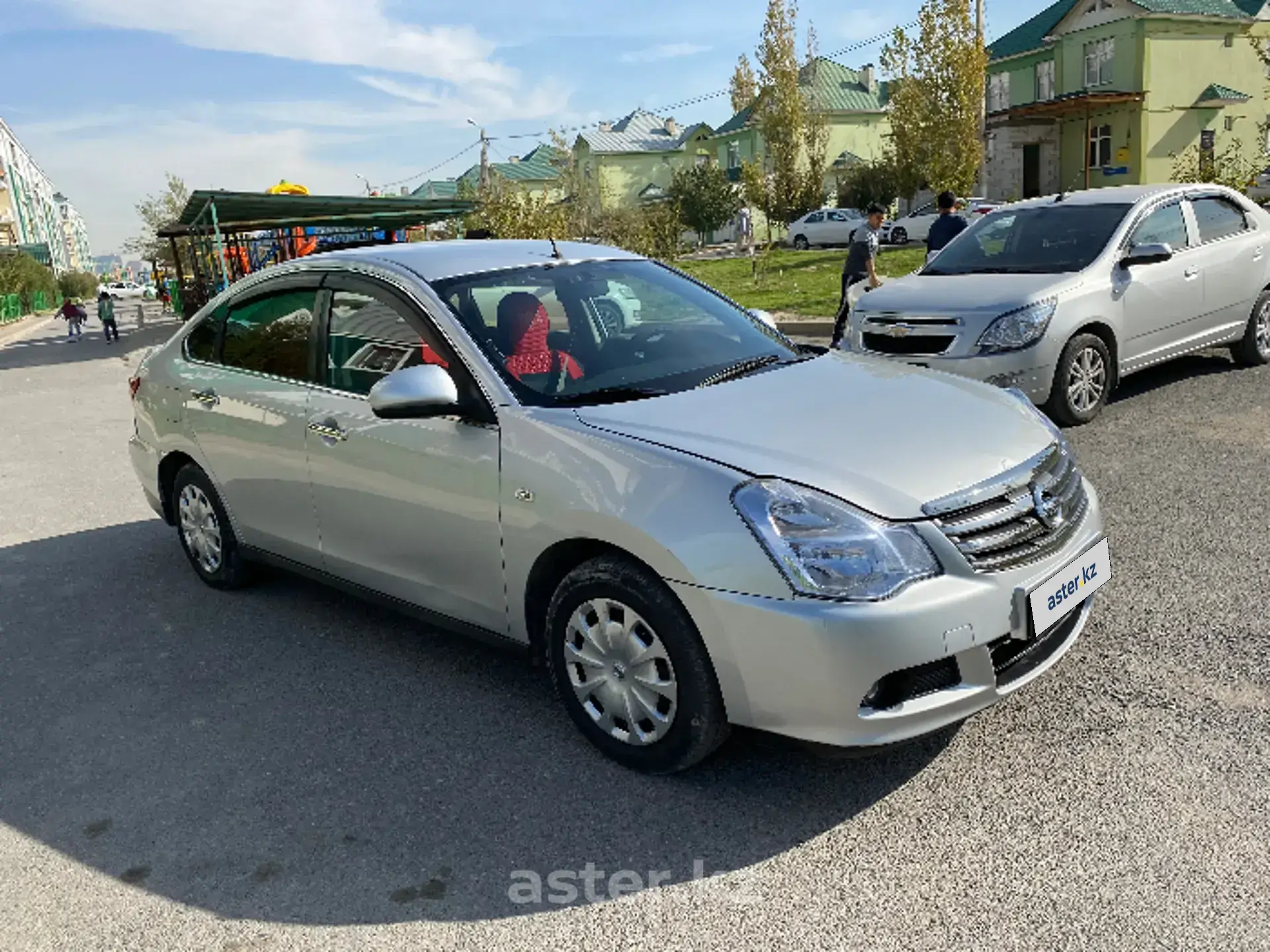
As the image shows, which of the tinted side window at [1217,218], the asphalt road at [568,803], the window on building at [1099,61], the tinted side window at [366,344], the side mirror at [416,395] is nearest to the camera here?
the asphalt road at [568,803]

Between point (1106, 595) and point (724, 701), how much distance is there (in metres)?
2.24

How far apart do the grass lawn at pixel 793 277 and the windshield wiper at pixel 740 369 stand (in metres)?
7.49

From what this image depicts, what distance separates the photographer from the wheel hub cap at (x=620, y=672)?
3.18 metres

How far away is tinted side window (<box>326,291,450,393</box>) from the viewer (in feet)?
13.1

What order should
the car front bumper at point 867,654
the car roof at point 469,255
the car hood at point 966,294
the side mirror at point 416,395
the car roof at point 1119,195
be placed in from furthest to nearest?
the car roof at point 1119,195 < the car hood at point 966,294 < the car roof at point 469,255 < the side mirror at point 416,395 < the car front bumper at point 867,654

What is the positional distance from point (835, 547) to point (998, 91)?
52.1 meters

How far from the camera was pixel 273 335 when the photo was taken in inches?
187

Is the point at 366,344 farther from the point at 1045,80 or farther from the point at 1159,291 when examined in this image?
the point at 1045,80

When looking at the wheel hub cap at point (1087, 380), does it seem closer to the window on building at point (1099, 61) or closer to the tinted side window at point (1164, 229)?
the tinted side window at point (1164, 229)

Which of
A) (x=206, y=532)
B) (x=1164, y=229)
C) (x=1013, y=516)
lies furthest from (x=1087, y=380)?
(x=206, y=532)

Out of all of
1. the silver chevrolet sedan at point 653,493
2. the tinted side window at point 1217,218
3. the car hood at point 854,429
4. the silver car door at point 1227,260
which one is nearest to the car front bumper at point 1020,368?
the silver car door at point 1227,260

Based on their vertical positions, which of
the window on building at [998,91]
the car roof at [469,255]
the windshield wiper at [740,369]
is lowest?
the windshield wiper at [740,369]

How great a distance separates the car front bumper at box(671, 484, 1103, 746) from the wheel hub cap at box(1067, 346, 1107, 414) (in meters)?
→ 4.80

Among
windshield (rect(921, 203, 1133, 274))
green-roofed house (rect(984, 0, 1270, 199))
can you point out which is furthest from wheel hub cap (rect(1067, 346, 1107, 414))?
green-roofed house (rect(984, 0, 1270, 199))
